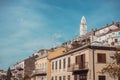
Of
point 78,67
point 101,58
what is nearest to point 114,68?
point 101,58

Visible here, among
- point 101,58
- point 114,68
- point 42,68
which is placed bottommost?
point 114,68

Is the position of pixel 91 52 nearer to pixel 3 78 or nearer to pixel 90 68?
pixel 90 68

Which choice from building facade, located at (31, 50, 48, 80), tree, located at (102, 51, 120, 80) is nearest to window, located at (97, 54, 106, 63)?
tree, located at (102, 51, 120, 80)

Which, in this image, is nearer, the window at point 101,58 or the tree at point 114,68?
the tree at point 114,68

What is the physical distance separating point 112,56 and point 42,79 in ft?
76.6

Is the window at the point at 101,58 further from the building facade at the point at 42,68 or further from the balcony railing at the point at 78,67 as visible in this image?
the building facade at the point at 42,68

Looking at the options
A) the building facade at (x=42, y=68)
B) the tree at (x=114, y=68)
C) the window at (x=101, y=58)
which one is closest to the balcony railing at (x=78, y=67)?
the window at (x=101, y=58)

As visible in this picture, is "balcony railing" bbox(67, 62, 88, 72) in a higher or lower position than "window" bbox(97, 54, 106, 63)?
lower

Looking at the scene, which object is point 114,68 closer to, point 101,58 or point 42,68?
point 101,58

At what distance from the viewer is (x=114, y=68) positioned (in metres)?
35.2

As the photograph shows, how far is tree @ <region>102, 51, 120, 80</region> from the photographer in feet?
115

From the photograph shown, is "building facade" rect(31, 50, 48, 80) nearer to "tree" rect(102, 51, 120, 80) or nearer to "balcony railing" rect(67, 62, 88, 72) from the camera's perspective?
"balcony railing" rect(67, 62, 88, 72)

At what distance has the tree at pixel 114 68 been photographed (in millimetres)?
35172

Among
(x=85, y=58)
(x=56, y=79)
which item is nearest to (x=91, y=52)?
(x=85, y=58)
